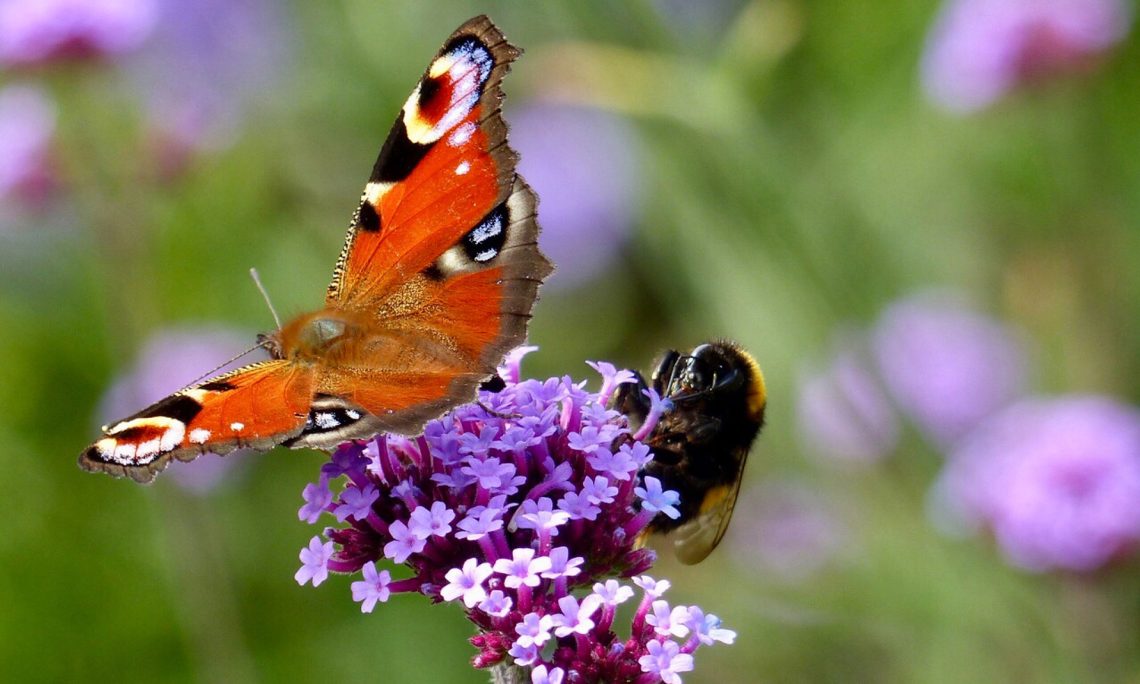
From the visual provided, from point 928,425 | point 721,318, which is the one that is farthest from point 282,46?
point 928,425

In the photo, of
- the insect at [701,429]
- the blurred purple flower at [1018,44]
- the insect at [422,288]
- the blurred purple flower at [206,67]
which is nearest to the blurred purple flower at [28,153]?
the blurred purple flower at [206,67]

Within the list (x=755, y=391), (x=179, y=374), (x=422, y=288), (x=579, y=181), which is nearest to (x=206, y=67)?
(x=579, y=181)

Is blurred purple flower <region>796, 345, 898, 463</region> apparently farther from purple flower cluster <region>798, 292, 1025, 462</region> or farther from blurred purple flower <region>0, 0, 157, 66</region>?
blurred purple flower <region>0, 0, 157, 66</region>

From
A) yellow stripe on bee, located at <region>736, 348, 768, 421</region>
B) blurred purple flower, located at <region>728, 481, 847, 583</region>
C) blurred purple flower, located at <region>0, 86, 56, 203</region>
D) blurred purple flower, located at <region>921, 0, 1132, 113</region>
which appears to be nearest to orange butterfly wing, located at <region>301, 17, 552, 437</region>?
yellow stripe on bee, located at <region>736, 348, 768, 421</region>

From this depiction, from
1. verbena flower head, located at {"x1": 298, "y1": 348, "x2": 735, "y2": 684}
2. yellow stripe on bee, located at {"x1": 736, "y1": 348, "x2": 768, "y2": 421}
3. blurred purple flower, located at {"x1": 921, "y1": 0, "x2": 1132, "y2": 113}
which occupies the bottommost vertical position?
verbena flower head, located at {"x1": 298, "y1": 348, "x2": 735, "y2": 684}

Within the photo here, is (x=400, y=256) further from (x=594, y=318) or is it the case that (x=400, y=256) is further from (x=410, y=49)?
(x=594, y=318)

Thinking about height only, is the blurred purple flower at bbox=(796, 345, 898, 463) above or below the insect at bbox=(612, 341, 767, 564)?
above
